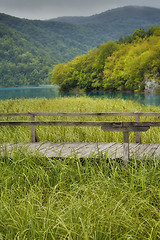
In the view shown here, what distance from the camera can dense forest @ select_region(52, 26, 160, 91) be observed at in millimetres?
48219

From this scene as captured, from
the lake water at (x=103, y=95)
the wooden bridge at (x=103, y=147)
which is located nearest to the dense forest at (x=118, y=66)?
the lake water at (x=103, y=95)

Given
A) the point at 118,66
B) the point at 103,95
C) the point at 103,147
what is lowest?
the point at 103,95

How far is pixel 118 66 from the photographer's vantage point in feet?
192

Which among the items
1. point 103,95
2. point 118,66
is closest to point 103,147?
point 103,95

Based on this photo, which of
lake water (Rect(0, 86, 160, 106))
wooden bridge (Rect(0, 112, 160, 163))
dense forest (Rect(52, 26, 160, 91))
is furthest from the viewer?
dense forest (Rect(52, 26, 160, 91))

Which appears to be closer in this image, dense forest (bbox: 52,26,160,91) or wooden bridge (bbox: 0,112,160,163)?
wooden bridge (bbox: 0,112,160,163)

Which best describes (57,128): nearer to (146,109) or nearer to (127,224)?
(146,109)

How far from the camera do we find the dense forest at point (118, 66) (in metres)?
48.2

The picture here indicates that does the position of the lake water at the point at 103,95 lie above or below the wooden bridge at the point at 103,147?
below

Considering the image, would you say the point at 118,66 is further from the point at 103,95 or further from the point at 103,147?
the point at 103,147

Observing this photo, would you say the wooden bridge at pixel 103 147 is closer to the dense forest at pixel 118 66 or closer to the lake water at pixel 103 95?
the lake water at pixel 103 95

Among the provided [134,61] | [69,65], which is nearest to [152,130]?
[134,61]

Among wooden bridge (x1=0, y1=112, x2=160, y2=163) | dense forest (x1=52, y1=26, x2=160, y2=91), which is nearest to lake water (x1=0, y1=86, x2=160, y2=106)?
dense forest (x1=52, y1=26, x2=160, y2=91)

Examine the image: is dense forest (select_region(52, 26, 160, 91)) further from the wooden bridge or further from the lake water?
the wooden bridge
